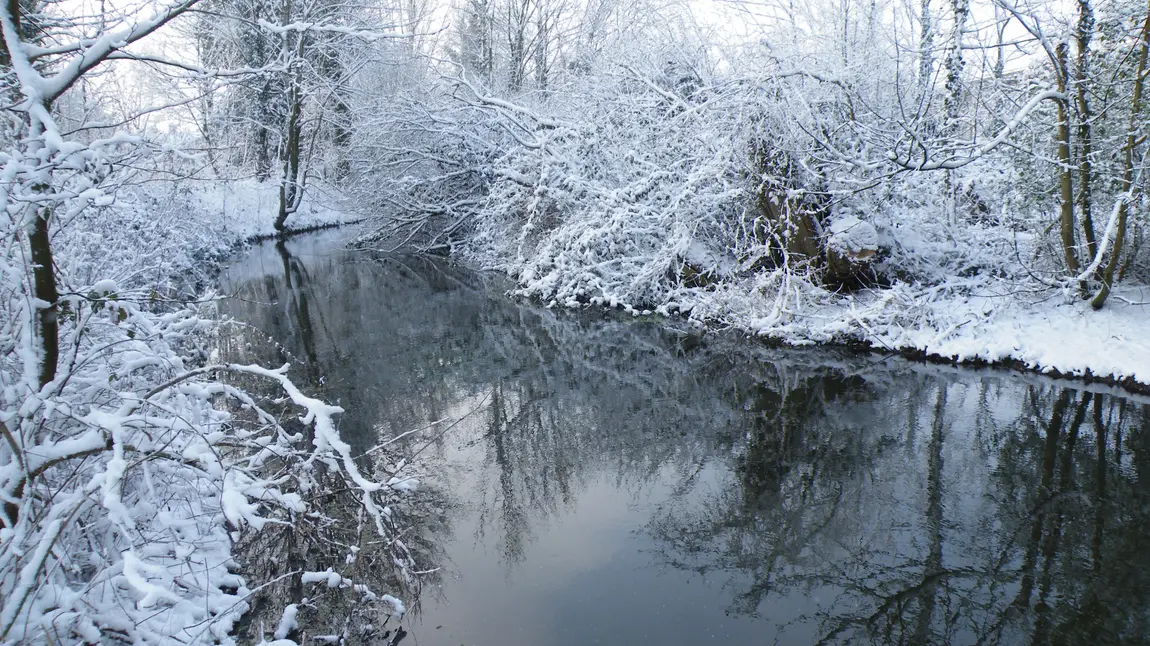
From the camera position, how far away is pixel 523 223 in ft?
58.7

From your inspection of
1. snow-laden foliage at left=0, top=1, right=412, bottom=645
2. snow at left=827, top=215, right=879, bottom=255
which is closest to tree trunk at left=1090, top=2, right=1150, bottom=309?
snow at left=827, top=215, right=879, bottom=255

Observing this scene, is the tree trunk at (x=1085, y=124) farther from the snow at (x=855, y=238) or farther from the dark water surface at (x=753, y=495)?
the snow at (x=855, y=238)

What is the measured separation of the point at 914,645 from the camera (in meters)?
3.99

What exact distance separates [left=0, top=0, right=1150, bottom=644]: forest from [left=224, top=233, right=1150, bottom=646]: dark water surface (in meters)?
0.64

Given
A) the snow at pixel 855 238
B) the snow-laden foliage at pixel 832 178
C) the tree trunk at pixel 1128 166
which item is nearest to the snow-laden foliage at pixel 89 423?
the snow-laden foliage at pixel 832 178

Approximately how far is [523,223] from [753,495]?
1298cm

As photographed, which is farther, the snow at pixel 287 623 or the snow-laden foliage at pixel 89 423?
the snow at pixel 287 623

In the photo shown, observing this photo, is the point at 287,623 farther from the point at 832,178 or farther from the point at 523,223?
the point at 523,223

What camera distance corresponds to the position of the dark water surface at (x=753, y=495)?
4.30 meters

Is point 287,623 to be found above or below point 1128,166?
below

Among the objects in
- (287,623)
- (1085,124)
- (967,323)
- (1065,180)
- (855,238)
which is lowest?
(287,623)

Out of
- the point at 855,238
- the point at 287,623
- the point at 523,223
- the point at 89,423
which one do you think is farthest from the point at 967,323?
the point at 523,223

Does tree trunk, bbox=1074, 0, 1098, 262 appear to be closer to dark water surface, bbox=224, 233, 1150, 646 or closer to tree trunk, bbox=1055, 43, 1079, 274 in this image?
tree trunk, bbox=1055, 43, 1079, 274

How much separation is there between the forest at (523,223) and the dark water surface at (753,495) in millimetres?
641
